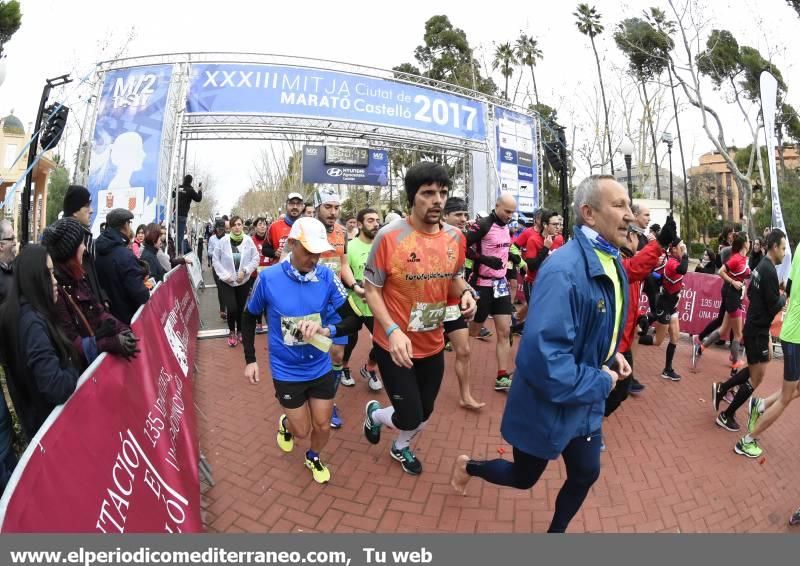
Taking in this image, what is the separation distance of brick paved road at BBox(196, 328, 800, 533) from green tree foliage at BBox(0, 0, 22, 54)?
2199 centimetres

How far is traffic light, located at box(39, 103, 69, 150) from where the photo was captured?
7875 millimetres

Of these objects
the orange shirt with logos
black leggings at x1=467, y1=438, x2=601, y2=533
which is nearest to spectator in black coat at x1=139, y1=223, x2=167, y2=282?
the orange shirt with logos

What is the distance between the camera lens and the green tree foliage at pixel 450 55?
29.3m

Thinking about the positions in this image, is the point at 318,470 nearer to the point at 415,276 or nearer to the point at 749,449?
the point at 415,276

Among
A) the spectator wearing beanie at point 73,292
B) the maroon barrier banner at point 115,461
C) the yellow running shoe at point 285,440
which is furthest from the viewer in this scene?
the yellow running shoe at point 285,440

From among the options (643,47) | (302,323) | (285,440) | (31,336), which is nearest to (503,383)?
(285,440)

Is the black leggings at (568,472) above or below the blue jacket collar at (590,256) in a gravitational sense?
below

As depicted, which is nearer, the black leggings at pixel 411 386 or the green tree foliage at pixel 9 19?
the black leggings at pixel 411 386

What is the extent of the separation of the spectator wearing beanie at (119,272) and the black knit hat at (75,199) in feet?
0.75

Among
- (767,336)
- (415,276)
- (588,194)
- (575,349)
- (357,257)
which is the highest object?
(588,194)

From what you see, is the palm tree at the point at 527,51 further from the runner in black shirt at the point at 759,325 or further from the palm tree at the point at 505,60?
the runner in black shirt at the point at 759,325

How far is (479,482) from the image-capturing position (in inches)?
123

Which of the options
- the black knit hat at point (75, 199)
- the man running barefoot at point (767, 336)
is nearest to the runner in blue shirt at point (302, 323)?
the black knit hat at point (75, 199)

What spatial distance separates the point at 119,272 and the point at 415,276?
264 cm
